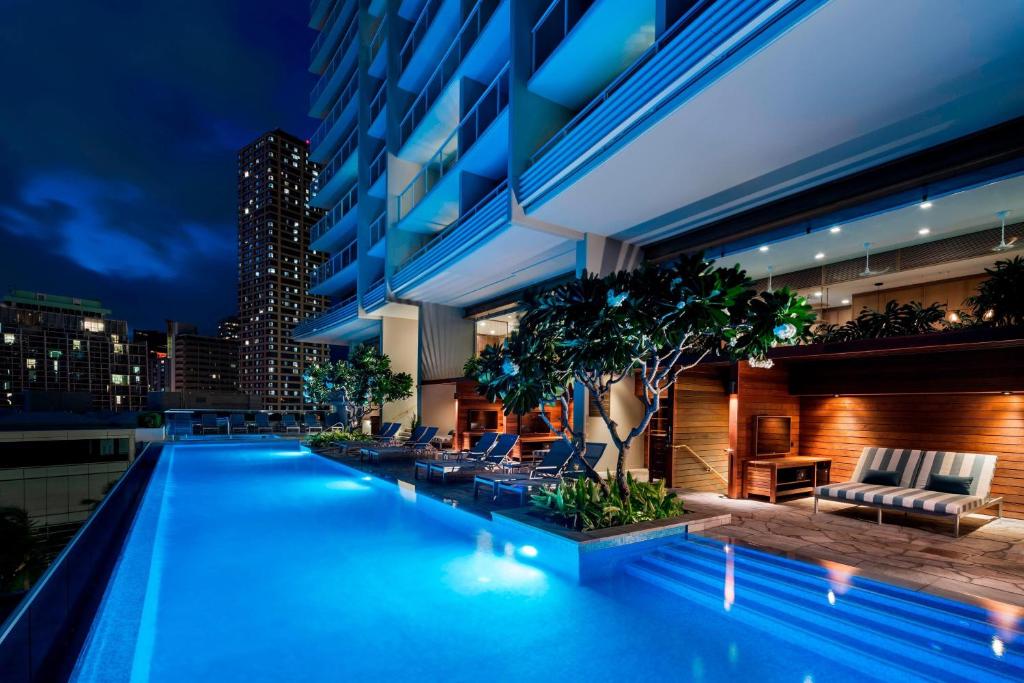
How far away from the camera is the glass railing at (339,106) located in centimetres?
2364

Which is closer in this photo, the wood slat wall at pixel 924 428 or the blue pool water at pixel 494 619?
the blue pool water at pixel 494 619

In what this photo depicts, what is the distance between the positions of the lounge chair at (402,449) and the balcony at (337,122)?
56.2 feet

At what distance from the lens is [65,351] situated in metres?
91.2

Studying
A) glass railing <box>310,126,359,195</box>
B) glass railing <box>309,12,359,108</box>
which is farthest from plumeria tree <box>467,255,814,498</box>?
glass railing <box>309,12,359,108</box>

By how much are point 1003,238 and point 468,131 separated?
10.5m

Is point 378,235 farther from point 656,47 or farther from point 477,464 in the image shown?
point 656,47

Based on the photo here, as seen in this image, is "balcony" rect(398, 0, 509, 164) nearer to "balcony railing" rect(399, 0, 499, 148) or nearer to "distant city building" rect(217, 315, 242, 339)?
"balcony railing" rect(399, 0, 499, 148)

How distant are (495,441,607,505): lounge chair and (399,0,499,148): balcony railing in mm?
10200

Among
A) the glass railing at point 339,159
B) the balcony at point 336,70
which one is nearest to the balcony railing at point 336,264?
the glass railing at point 339,159

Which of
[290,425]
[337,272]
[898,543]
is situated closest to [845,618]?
[898,543]

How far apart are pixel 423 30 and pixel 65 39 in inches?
2230

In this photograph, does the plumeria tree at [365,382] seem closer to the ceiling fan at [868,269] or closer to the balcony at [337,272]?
the balcony at [337,272]

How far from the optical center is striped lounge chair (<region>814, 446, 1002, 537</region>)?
5645 millimetres

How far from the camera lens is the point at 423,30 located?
15.7 m
